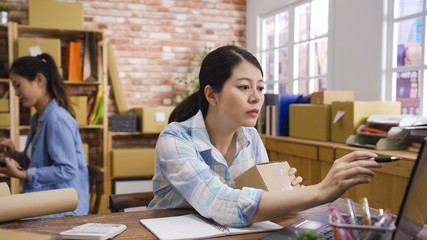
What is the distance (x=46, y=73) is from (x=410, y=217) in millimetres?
2128

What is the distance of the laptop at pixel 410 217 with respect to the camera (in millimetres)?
820

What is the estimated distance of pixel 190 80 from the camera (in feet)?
15.3

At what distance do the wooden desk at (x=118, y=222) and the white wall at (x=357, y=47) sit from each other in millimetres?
→ 2105

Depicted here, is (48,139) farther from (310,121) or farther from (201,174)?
(310,121)

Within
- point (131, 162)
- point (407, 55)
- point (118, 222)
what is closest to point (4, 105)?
point (131, 162)

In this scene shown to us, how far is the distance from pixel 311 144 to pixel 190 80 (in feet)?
6.44

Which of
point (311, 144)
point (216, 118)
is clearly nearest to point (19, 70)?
point (216, 118)

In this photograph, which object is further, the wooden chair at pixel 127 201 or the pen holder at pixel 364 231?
the wooden chair at pixel 127 201

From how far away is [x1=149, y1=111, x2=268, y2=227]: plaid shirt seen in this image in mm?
1159

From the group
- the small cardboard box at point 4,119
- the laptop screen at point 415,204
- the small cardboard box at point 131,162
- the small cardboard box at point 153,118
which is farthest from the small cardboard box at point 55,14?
the laptop screen at point 415,204

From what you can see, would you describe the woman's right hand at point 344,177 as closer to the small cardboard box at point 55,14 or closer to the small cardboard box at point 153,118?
the small cardboard box at point 153,118

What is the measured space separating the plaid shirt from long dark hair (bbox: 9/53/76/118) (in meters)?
1.16

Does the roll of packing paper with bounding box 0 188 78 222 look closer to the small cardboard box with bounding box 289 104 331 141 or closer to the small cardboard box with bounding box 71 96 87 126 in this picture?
the small cardboard box with bounding box 289 104 331 141

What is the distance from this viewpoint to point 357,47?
334 centimetres
